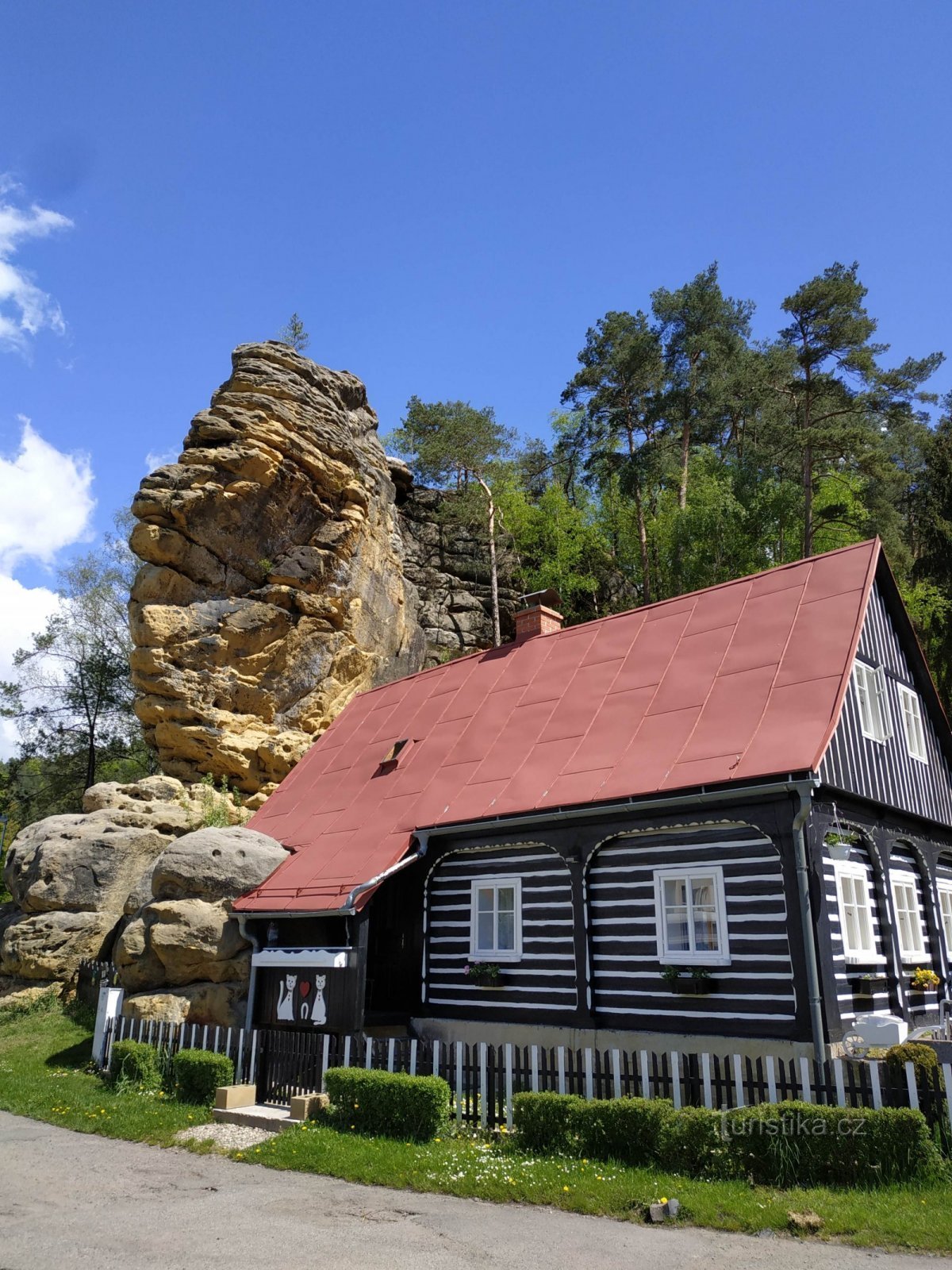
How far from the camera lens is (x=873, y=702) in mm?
15133

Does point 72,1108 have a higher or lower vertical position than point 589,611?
lower

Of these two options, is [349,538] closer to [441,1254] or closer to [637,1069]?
[637,1069]

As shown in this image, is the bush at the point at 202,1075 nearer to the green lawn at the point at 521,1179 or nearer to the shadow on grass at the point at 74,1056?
the green lawn at the point at 521,1179

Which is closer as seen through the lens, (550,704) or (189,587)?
(550,704)

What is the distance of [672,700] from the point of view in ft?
49.0

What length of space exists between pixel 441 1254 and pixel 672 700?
30.6 feet

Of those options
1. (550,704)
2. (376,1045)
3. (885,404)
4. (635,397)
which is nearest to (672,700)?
(550,704)

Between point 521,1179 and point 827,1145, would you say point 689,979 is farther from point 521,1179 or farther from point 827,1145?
point 521,1179

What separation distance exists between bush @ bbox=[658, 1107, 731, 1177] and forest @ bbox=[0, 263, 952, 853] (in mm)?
23884

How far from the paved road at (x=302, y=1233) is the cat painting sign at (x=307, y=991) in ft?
13.6

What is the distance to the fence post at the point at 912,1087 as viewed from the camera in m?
8.50

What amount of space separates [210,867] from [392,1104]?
276 inches

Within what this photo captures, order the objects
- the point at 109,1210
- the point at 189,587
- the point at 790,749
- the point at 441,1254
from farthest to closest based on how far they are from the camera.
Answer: the point at 189,587, the point at 790,749, the point at 109,1210, the point at 441,1254

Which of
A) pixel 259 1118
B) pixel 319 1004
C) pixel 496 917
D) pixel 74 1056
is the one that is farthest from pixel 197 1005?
pixel 496 917
